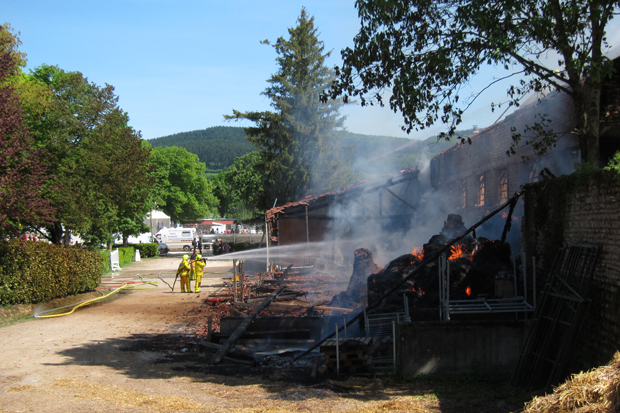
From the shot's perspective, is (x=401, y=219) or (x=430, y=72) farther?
(x=401, y=219)

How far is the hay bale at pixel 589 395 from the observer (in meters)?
3.92

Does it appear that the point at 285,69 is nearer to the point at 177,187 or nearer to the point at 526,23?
the point at 526,23

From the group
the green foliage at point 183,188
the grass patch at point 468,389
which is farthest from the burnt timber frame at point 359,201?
the green foliage at point 183,188

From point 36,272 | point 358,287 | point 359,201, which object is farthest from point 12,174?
point 359,201

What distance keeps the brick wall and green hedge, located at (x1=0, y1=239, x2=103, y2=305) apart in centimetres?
1282

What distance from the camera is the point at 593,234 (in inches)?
278

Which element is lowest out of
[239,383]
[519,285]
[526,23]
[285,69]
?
[239,383]

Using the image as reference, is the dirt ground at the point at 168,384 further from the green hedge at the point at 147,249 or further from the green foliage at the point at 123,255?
the green hedge at the point at 147,249

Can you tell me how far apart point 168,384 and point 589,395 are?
19.6 ft

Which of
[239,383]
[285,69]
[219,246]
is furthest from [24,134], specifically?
[219,246]

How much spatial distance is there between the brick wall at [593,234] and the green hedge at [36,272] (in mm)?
12818

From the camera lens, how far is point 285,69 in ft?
116

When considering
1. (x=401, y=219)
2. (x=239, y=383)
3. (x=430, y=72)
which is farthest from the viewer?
(x=401, y=219)

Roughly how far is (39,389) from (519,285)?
8.48 m
